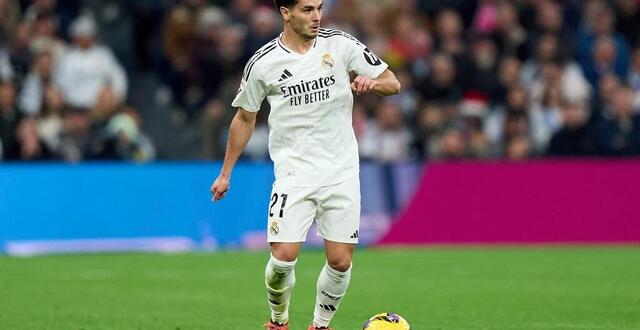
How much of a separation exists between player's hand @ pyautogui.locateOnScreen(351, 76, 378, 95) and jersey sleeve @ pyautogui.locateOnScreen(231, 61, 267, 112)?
0.73m

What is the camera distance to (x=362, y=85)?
29.1ft

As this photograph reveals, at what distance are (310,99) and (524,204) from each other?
11.0 meters

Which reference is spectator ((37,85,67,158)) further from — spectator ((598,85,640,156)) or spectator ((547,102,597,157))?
spectator ((598,85,640,156))

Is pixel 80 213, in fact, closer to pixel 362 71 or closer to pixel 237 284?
pixel 237 284

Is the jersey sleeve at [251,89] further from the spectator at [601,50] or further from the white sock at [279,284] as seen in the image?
the spectator at [601,50]

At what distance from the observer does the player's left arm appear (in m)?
8.87

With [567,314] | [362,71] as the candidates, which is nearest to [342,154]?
[362,71]

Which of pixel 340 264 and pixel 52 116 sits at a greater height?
pixel 340 264

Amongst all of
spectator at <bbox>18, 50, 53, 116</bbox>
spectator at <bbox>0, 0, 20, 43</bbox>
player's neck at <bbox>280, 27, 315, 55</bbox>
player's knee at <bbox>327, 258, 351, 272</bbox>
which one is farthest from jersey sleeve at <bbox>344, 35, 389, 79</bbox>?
spectator at <bbox>0, 0, 20, 43</bbox>

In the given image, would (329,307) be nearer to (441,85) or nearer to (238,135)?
(238,135)

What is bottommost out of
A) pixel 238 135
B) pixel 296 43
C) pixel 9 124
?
pixel 9 124

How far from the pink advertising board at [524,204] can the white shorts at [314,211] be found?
1017cm

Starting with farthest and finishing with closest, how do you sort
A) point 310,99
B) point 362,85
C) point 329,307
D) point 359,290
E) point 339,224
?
point 359,290
point 329,307
point 339,224
point 310,99
point 362,85

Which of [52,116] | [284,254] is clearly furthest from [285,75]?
[52,116]
